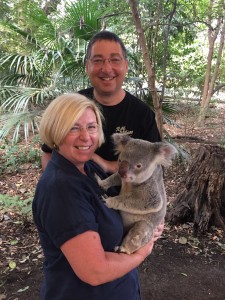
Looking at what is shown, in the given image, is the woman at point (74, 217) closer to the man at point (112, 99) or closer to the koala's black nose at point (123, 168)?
the koala's black nose at point (123, 168)

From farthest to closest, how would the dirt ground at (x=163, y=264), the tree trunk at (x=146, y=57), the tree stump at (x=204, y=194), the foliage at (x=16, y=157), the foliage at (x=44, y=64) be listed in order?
the foliage at (x=16, y=157)
the foliage at (x=44, y=64)
the tree stump at (x=204, y=194)
the tree trunk at (x=146, y=57)
the dirt ground at (x=163, y=264)

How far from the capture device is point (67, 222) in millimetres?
1047

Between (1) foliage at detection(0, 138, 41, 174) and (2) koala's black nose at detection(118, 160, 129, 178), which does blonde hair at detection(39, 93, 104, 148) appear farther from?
(1) foliage at detection(0, 138, 41, 174)

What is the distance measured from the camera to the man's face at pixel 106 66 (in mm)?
1905

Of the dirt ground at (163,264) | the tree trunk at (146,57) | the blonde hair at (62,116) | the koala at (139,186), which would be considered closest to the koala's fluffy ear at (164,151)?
the koala at (139,186)

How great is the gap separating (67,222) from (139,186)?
2.43 feet

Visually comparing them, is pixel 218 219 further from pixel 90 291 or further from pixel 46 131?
pixel 46 131

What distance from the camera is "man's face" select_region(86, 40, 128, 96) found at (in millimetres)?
1905

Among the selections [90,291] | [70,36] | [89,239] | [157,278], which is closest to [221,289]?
[157,278]

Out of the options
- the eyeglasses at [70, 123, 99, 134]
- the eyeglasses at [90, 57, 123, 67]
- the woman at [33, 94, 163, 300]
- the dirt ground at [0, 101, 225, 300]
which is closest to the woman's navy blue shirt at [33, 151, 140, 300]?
the woman at [33, 94, 163, 300]

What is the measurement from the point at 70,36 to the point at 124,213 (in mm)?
3598

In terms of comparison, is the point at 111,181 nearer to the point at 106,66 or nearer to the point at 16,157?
the point at 106,66

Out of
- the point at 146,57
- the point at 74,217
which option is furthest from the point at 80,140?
the point at 146,57

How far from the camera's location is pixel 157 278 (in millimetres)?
2979
